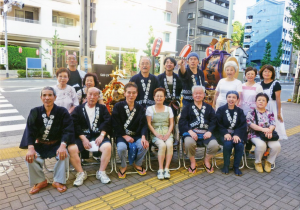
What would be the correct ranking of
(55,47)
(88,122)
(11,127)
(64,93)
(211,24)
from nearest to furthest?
1. (88,122)
2. (64,93)
3. (11,127)
4. (55,47)
5. (211,24)

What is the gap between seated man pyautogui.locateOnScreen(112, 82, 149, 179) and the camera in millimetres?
4055

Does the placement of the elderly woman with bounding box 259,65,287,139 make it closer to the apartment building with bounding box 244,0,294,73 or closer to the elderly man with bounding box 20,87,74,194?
the elderly man with bounding box 20,87,74,194

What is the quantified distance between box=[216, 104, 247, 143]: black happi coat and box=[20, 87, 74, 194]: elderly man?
2765mm

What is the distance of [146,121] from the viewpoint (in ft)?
14.2

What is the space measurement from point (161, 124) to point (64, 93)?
6.42 feet

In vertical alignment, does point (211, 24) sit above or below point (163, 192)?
above

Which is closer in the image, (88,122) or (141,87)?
(88,122)

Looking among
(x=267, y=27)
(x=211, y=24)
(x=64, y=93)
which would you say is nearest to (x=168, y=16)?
(x=211, y=24)

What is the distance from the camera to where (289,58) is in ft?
188

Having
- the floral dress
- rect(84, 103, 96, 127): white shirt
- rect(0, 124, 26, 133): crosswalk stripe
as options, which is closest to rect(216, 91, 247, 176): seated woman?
the floral dress

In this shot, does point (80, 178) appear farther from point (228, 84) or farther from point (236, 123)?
point (228, 84)

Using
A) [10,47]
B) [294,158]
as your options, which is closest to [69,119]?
[294,158]

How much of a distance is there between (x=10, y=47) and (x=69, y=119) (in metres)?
25.2

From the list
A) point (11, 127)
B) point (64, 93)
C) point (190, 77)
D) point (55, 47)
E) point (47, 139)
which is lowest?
point (11, 127)
